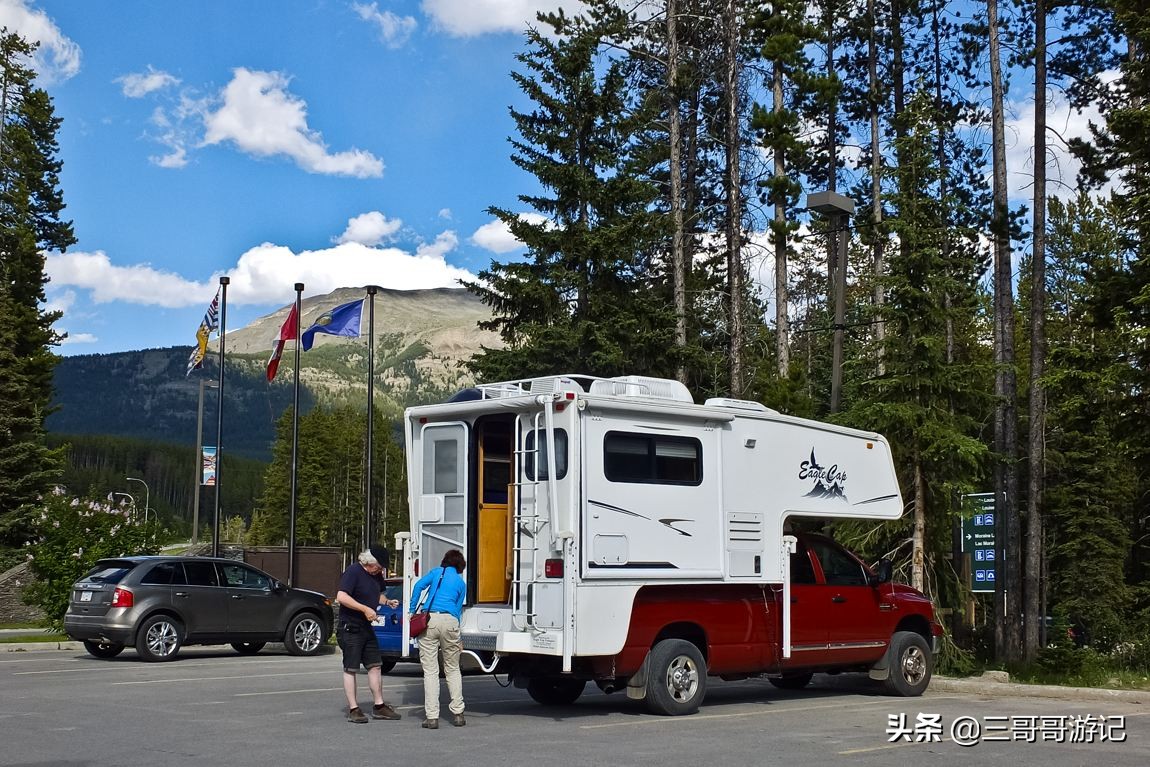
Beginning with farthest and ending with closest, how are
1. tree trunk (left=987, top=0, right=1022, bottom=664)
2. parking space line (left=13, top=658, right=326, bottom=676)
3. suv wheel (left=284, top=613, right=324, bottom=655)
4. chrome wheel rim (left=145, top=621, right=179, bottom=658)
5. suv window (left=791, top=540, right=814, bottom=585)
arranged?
tree trunk (left=987, top=0, right=1022, bottom=664)
suv wheel (left=284, top=613, right=324, bottom=655)
chrome wheel rim (left=145, top=621, right=179, bottom=658)
parking space line (left=13, top=658, right=326, bottom=676)
suv window (left=791, top=540, right=814, bottom=585)

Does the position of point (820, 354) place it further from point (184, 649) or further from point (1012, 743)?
point (1012, 743)

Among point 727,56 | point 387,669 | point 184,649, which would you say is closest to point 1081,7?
point 727,56

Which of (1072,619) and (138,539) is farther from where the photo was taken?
(1072,619)

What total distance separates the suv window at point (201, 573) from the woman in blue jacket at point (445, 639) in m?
9.58

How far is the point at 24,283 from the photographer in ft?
166

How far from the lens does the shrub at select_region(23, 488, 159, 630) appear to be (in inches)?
997

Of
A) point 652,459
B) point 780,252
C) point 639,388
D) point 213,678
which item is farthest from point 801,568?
point 780,252

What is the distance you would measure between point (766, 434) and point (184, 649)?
1422 cm

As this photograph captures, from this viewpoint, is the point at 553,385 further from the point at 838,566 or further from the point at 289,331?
the point at 289,331

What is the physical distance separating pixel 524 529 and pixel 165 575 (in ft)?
31.4

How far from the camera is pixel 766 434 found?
14406 mm

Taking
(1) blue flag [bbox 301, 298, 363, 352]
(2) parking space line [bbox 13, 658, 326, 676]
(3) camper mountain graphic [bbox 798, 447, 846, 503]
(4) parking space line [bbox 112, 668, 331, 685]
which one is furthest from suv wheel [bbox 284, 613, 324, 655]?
(1) blue flag [bbox 301, 298, 363, 352]

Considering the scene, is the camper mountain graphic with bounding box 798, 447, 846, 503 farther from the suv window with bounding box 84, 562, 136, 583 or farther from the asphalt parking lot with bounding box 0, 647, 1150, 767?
the suv window with bounding box 84, 562, 136, 583

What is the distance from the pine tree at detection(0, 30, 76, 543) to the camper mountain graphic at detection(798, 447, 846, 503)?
3177 centimetres
